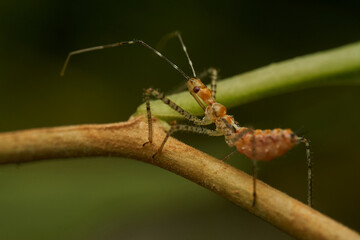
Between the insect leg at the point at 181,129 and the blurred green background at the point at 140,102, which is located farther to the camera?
the blurred green background at the point at 140,102

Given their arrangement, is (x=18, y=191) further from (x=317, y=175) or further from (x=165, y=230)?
(x=317, y=175)

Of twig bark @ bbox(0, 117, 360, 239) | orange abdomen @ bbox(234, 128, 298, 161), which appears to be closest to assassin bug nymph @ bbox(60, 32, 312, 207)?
orange abdomen @ bbox(234, 128, 298, 161)

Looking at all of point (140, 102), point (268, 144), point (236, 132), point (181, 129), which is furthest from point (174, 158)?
point (140, 102)

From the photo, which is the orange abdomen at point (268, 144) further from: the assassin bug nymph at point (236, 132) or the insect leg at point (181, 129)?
the insect leg at point (181, 129)

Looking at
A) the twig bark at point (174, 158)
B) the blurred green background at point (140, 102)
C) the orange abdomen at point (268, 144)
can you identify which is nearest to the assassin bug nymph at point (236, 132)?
the orange abdomen at point (268, 144)

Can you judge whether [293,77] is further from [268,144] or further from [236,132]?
[236,132]

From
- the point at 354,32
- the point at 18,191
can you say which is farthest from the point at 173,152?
the point at 354,32
